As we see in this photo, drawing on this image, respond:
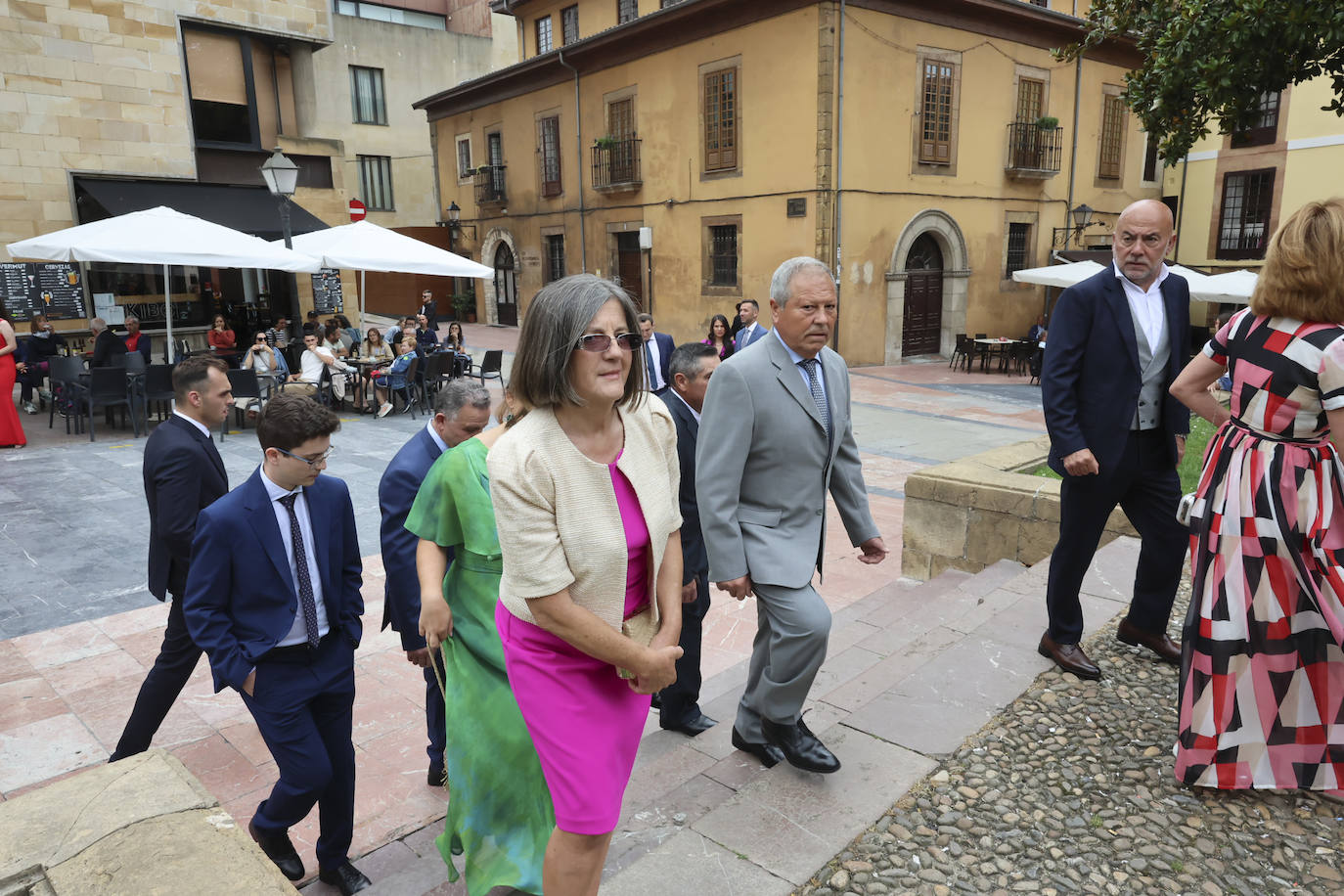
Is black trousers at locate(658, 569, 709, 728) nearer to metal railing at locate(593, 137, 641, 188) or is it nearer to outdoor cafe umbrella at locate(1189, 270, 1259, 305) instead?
outdoor cafe umbrella at locate(1189, 270, 1259, 305)

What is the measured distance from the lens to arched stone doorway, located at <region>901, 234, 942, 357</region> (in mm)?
20000

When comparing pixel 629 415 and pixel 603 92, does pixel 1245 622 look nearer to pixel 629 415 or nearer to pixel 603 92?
pixel 629 415

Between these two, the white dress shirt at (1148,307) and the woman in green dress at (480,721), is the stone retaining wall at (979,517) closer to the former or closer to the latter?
the white dress shirt at (1148,307)

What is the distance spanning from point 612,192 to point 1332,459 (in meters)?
21.7

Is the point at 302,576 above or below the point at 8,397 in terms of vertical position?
above

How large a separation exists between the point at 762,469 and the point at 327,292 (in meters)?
16.9

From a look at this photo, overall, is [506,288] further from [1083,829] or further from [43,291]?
[1083,829]

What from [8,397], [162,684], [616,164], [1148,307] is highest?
[616,164]

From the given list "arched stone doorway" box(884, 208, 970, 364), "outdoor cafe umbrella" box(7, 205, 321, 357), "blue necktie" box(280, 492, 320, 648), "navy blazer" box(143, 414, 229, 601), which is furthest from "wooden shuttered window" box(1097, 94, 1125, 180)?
"blue necktie" box(280, 492, 320, 648)

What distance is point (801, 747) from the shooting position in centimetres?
284

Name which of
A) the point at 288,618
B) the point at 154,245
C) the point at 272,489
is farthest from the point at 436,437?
the point at 154,245

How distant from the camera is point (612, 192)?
22953mm

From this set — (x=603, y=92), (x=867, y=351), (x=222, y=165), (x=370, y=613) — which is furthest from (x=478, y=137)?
(x=370, y=613)

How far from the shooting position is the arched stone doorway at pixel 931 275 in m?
19.1
